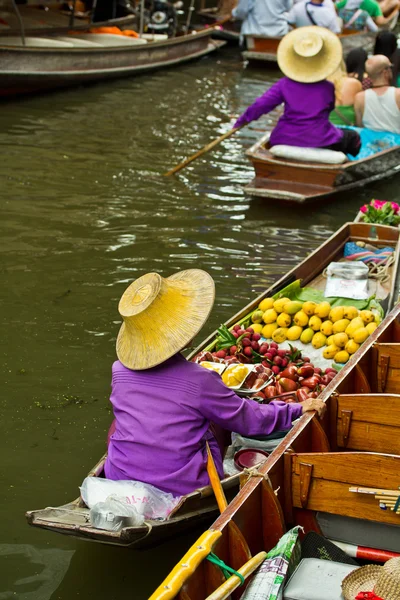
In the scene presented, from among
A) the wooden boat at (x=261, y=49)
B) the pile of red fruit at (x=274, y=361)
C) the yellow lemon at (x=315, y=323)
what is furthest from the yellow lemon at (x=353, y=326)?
the wooden boat at (x=261, y=49)

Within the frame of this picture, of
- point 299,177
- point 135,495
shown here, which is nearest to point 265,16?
point 299,177

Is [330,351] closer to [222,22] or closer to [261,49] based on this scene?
[261,49]

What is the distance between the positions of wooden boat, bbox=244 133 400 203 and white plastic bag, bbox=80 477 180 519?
16.3ft

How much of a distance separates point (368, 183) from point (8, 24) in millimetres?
7475

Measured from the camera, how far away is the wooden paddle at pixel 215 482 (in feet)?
11.4

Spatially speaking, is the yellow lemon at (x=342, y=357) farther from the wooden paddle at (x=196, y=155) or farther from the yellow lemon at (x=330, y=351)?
the wooden paddle at (x=196, y=155)

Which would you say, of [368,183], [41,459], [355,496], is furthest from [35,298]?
[368,183]

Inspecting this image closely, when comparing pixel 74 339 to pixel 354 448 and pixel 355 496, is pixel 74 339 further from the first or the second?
pixel 355 496

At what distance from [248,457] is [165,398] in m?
0.74

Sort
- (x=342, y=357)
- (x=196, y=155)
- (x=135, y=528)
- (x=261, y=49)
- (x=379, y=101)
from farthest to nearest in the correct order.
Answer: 1. (x=261, y=49)
2. (x=379, y=101)
3. (x=196, y=155)
4. (x=342, y=357)
5. (x=135, y=528)

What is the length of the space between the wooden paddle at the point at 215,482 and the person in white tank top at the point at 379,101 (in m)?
6.82

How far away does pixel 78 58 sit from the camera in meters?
12.7

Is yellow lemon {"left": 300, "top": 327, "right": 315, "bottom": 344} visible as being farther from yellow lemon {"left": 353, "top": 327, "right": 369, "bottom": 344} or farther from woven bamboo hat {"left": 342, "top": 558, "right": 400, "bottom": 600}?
woven bamboo hat {"left": 342, "top": 558, "right": 400, "bottom": 600}

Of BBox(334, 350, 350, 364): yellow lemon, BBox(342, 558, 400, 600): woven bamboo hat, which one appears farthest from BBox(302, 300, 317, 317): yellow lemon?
BBox(342, 558, 400, 600): woven bamboo hat
